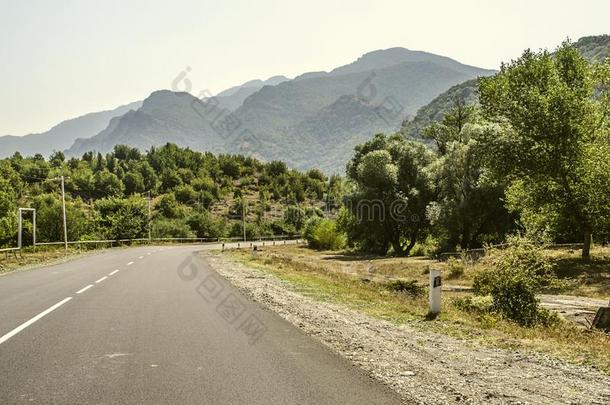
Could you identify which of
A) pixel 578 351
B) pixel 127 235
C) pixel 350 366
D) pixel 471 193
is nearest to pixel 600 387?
pixel 578 351

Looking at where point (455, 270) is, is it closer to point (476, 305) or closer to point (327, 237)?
point (476, 305)

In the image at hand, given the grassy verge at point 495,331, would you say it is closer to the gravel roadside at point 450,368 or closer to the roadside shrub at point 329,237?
the gravel roadside at point 450,368

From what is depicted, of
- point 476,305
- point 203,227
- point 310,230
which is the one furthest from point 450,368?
point 203,227

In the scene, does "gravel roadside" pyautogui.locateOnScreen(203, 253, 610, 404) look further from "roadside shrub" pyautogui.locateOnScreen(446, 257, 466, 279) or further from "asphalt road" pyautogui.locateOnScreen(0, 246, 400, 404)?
"roadside shrub" pyautogui.locateOnScreen(446, 257, 466, 279)

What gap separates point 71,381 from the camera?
19.2 ft

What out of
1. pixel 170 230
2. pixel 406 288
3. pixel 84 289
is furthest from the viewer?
pixel 170 230

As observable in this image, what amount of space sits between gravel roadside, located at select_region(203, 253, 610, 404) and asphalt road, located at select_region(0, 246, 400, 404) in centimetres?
44

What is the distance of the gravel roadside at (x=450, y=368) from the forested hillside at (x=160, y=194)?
75.0m

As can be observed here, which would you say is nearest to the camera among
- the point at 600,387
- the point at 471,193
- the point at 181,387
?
the point at 181,387

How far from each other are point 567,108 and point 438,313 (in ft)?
67.5

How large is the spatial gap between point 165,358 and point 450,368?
12.5ft

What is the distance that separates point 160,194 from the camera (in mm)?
139000

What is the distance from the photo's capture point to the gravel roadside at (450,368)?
571 cm

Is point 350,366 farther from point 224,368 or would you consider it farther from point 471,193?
point 471,193
